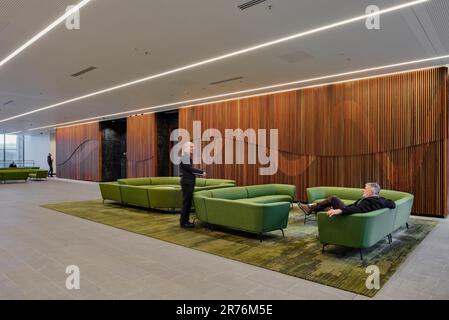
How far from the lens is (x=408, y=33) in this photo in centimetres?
524

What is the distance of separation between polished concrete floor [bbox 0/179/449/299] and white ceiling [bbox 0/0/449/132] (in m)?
3.45

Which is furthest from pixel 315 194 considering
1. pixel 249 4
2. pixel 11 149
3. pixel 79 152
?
pixel 11 149

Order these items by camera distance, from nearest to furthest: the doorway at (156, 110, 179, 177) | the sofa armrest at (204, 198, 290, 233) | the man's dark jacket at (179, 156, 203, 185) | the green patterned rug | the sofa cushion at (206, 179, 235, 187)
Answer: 1. the green patterned rug
2. the sofa armrest at (204, 198, 290, 233)
3. the man's dark jacket at (179, 156, 203, 185)
4. the sofa cushion at (206, 179, 235, 187)
5. the doorway at (156, 110, 179, 177)

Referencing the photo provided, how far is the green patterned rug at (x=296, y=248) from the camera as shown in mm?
3791

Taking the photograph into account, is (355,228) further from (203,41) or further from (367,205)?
(203,41)

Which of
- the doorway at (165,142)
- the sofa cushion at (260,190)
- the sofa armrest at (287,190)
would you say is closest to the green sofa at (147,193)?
the sofa cushion at (260,190)

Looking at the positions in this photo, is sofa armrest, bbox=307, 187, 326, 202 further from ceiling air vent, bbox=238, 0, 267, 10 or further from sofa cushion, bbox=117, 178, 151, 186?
sofa cushion, bbox=117, 178, 151, 186

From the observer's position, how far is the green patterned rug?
3791 mm

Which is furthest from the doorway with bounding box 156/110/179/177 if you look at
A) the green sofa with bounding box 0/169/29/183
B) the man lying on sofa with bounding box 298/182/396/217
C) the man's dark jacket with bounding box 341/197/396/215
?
the man's dark jacket with bounding box 341/197/396/215

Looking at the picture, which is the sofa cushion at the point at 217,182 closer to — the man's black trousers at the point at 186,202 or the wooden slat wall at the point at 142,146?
the man's black trousers at the point at 186,202

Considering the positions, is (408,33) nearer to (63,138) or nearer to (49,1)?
(49,1)

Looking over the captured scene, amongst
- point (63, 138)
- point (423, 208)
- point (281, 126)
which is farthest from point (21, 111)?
point (423, 208)

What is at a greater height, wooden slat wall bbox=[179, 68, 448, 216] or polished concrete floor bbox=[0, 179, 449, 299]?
wooden slat wall bbox=[179, 68, 448, 216]
